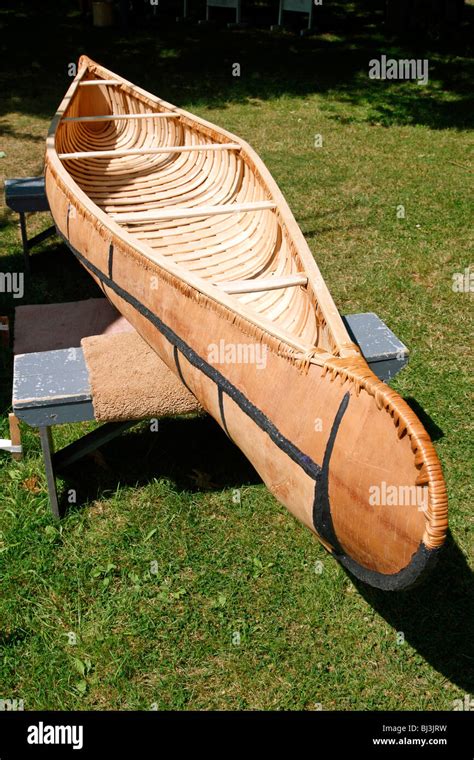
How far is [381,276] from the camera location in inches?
244

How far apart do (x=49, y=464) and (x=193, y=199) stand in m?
Result: 2.75

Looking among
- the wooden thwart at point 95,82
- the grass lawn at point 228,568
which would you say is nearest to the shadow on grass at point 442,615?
the grass lawn at point 228,568

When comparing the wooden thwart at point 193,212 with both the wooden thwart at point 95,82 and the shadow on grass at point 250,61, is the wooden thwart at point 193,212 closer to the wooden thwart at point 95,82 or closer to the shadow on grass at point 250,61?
the wooden thwart at point 95,82

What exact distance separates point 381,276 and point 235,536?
3.20 metres

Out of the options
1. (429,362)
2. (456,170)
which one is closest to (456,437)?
(429,362)

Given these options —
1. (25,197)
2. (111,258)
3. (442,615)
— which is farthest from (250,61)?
(442,615)

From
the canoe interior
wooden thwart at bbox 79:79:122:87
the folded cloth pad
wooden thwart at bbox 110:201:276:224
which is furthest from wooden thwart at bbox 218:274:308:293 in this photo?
wooden thwart at bbox 79:79:122:87

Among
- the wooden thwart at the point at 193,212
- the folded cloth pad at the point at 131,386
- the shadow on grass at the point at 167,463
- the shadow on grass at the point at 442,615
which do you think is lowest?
the shadow on grass at the point at 442,615

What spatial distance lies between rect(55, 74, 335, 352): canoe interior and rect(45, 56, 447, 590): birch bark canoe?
2cm

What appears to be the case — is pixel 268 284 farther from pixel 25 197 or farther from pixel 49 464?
pixel 25 197

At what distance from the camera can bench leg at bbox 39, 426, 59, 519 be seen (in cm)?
363

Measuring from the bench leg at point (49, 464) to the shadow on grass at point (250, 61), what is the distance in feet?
25.7

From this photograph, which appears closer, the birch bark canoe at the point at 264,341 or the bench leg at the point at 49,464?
the birch bark canoe at the point at 264,341

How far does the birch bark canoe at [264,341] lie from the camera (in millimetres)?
2377
